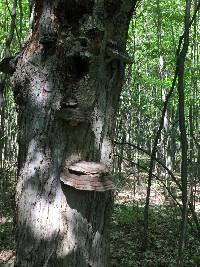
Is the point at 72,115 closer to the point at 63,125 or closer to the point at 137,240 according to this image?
the point at 63,125

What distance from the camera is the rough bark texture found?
193 centimetres

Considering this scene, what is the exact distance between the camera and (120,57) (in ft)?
6.78

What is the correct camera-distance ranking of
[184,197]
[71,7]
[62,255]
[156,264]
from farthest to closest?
[156,264] → [184,197] → [71,7] → [62,255]

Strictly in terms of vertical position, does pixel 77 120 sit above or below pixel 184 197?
above

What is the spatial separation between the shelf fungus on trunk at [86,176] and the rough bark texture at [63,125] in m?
0.05

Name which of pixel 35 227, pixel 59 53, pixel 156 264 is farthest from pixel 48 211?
pixel 156 264

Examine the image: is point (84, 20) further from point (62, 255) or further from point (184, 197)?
point (184, 197)

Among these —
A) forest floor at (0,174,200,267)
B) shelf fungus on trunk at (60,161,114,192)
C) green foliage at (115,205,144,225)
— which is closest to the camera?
shelf fungus on trunk at (60,161,114,192)

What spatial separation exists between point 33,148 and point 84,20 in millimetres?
773

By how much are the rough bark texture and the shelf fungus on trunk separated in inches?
2.0

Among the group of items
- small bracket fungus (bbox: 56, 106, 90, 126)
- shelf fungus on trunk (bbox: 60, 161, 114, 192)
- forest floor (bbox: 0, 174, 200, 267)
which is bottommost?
forest floor (bbox: 0, 174, 200, 267)

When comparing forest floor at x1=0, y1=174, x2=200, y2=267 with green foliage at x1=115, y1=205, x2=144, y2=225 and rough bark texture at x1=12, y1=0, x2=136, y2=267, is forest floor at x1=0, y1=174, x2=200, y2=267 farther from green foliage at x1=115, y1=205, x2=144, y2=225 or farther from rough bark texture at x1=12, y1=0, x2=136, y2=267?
rough bark texture at x1=12, y1=0, x2=136, y2=267

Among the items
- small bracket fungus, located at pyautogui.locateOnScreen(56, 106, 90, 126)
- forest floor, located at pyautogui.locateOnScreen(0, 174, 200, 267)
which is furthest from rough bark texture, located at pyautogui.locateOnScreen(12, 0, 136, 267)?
forest floor, located at pyautogui.locateOnScreen(0, 174, 200, 267)

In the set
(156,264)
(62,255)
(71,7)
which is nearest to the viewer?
(62,255)
